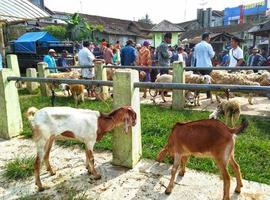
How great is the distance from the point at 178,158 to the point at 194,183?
0.57m

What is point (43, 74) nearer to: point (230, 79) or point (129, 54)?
point (129, 54)

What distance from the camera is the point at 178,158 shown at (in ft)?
11.8

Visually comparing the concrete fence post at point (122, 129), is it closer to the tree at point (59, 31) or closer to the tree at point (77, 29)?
the tree at point (59, 31)

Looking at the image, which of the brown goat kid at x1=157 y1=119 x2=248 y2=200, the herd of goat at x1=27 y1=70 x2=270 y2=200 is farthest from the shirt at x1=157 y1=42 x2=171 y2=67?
the brown goat kid at x1=157 y1=119 x2=248 y2=200

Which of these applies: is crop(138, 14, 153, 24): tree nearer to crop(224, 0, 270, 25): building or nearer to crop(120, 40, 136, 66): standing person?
crop(224, 0, 270, 25): building

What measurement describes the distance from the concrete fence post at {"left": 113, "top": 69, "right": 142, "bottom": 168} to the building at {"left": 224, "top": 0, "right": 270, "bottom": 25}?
148 ft

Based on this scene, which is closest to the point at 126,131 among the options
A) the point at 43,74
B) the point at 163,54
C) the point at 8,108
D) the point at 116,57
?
the point at 8,108

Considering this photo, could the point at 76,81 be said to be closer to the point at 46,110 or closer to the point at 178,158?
the point at 46,110

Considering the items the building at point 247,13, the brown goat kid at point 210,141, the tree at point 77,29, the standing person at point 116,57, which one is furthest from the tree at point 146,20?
the brown goat kid at point 210,141

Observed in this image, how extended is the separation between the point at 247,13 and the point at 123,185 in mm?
52689

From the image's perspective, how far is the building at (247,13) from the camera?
158ft

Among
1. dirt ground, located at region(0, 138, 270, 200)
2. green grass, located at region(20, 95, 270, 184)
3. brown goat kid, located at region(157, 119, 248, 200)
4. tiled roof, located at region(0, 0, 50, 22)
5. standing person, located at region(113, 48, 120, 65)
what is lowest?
dirt ground, located at region(0, 138, 270, 200)

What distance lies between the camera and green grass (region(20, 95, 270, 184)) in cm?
434

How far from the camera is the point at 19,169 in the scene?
4.34 metres
